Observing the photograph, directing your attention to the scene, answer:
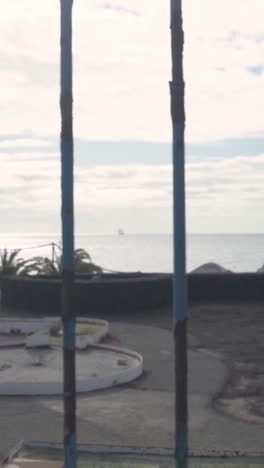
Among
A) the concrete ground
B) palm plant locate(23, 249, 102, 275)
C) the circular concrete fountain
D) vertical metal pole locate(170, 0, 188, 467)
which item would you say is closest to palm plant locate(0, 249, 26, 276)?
palm plant locate(23, 249, 102, 275)

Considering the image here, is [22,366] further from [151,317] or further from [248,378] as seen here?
[151,317]

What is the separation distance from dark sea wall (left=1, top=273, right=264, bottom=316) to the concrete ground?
4822 millimetres

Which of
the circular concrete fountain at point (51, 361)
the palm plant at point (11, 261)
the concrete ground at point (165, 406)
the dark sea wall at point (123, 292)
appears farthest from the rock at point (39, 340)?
the palm plant at point (11, 261)

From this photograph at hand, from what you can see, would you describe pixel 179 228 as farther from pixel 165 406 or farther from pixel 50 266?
pixel 50 266

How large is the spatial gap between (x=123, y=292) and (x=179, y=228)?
16580 mm

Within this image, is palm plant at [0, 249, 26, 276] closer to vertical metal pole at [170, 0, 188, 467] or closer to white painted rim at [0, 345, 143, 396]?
white painted rim at [0, 345, 143, 396]

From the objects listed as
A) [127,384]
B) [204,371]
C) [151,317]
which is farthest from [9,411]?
[151,317]

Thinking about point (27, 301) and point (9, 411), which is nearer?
point (9, 411)

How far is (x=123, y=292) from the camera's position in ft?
68.7

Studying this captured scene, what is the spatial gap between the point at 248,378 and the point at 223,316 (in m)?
7.57

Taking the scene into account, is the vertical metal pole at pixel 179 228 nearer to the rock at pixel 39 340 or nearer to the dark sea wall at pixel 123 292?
the rock at pixel 39 340

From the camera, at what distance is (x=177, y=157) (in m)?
4.52

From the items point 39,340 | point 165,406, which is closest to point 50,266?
point 39,340

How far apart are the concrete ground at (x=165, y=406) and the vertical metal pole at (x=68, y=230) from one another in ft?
12.3
